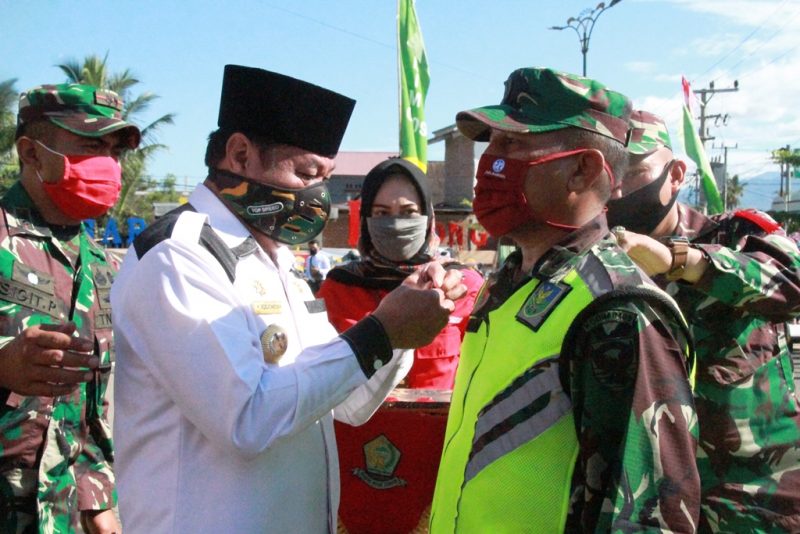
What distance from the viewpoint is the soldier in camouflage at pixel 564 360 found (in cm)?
162

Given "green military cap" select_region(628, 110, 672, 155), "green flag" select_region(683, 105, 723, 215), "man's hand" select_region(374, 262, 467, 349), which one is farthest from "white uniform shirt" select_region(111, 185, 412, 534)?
"green flag" select_region(683, 105, 723, 215)

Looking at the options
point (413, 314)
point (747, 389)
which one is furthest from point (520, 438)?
point (747, 389)

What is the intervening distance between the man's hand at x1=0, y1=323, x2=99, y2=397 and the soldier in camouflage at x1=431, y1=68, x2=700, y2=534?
3.67ft

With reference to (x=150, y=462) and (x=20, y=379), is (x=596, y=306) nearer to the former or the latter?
(x=150, y=462)

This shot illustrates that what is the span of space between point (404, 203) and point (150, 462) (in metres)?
2.34

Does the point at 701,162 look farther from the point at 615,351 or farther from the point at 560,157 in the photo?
the point at 615,351

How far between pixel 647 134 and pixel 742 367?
986mm

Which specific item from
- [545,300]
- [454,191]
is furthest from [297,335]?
[454,191]

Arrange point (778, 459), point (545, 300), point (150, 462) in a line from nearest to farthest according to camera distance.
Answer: point (545, 300), point (150, 462), point (778, 459)

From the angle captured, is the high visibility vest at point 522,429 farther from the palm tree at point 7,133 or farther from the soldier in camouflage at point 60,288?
the palm tree at point 7,133

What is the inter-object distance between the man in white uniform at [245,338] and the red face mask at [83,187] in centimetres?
114

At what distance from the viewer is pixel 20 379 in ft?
7.84

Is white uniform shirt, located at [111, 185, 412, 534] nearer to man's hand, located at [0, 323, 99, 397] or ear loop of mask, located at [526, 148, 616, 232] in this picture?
man's hand, located at [0, 323, 99, 397]

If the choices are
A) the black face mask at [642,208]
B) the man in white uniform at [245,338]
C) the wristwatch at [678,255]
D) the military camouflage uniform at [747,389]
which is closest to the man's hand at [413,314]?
the man in white uniform at [245,338]
